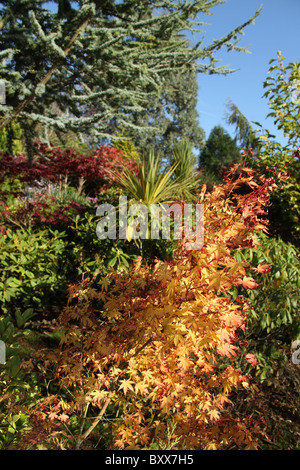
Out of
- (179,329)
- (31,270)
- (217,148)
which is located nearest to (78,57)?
(31,270)

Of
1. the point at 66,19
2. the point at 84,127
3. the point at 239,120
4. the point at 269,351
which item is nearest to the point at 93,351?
the point at 269,351

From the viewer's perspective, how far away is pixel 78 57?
381 centimetres

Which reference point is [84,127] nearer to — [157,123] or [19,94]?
[19,94]

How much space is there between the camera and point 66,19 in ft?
12.7

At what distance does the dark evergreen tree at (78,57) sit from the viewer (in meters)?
3.33

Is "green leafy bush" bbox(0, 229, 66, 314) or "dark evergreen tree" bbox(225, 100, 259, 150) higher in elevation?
"dark evergreen tree" bbox(225, 100, 259, 150)

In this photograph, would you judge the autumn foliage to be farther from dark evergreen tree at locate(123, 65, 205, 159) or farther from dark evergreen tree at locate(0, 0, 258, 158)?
dark evergreen tree at locate(123, 65, 205, 159)

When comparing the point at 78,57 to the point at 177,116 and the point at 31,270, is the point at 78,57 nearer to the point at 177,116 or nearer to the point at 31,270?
the point at 31,270

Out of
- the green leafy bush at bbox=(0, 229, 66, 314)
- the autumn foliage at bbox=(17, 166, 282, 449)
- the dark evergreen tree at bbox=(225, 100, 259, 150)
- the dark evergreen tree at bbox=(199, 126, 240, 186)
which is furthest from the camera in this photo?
the dark evergreen tree at bbox=(199, 126, 240, 186)

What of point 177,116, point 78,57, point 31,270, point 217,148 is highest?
point 177,116

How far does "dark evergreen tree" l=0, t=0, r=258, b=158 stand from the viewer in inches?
131

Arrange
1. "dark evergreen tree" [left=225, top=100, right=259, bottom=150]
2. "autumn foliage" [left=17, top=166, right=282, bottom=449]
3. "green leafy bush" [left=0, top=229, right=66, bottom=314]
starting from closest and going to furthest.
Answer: "autumn foliage" [left=17, top=166, right=282, bottom=449] < "green leafy bush" [left=0, top=229, right=66, bottom=314] < "dark evergreen tree" [left=225, top=100, right=259, bottom=150]

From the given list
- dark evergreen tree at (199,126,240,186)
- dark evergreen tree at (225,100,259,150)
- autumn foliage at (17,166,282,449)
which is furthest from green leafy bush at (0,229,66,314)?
dark evergreen tree at (199,126,240,186)

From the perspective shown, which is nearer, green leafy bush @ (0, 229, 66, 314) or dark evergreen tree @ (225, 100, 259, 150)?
green leafy bush @ (0, 229, 66, 314)
